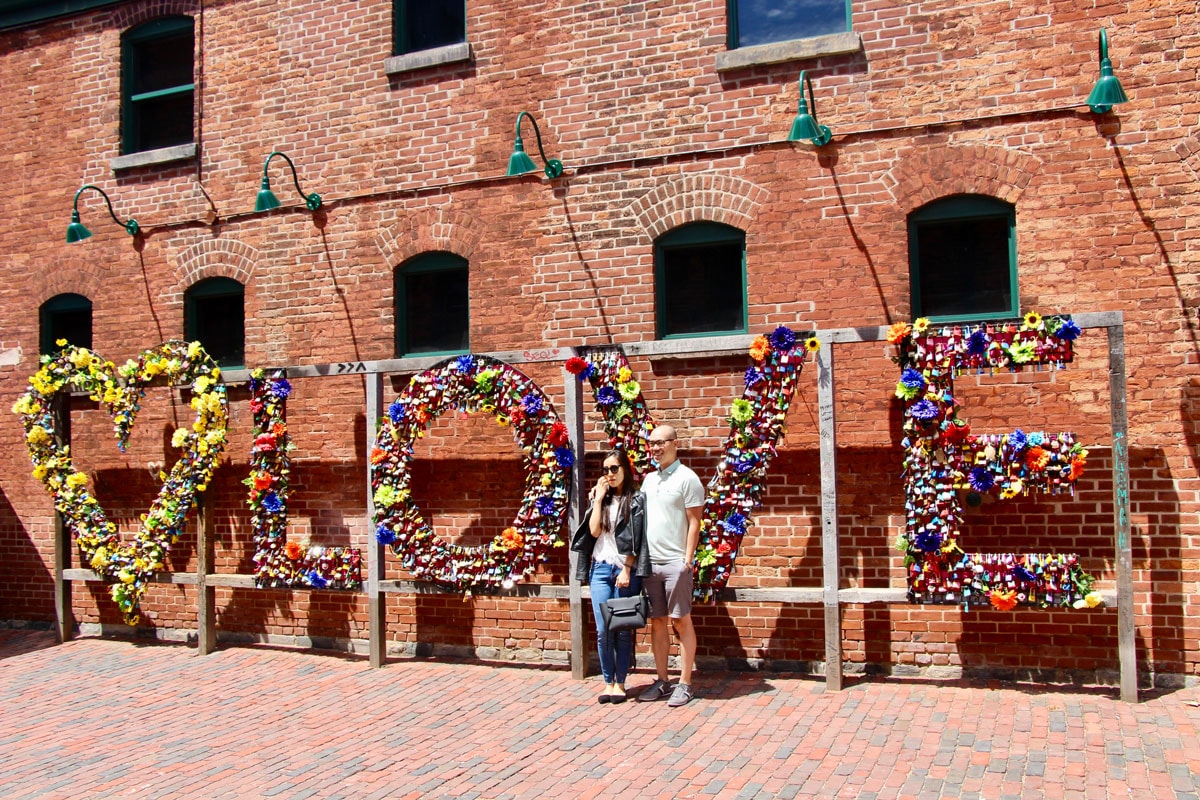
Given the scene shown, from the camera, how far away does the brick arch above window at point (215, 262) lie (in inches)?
395

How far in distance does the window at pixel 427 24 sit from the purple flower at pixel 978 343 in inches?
217

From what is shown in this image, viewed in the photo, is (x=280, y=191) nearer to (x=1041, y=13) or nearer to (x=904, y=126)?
(x=904, y=126)

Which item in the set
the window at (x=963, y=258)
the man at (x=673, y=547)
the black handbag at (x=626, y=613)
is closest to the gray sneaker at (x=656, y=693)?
the man at (x=673, y=547)

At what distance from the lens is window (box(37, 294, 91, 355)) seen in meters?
11.1

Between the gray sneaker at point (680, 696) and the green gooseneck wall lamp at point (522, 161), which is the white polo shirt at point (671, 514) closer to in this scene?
the gray sneaker at point (680, 696)

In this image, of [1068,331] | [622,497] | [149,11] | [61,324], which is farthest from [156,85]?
[1068,331]

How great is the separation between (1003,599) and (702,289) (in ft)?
11.2

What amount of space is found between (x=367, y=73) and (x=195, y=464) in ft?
13.6

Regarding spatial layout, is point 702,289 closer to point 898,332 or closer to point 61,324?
point 898,332

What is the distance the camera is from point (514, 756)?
623 centimetres

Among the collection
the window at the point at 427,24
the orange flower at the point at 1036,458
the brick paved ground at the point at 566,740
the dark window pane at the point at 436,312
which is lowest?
the brick paved ground at the point at 566,740

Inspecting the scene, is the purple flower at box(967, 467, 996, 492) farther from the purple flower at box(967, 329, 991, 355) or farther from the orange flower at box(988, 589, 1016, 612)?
the purple flower at box(967, 329, 991, 355)

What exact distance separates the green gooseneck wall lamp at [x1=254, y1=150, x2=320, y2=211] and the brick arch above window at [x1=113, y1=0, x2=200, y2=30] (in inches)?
81.6

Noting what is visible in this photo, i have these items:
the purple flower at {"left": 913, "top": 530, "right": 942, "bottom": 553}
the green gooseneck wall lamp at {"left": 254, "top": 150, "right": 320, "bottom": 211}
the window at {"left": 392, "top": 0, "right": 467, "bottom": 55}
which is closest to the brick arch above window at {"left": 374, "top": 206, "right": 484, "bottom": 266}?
the green gooseneck wall lamp at {"left": 254, "top": 150, "right": 320, "bottom": 211}
